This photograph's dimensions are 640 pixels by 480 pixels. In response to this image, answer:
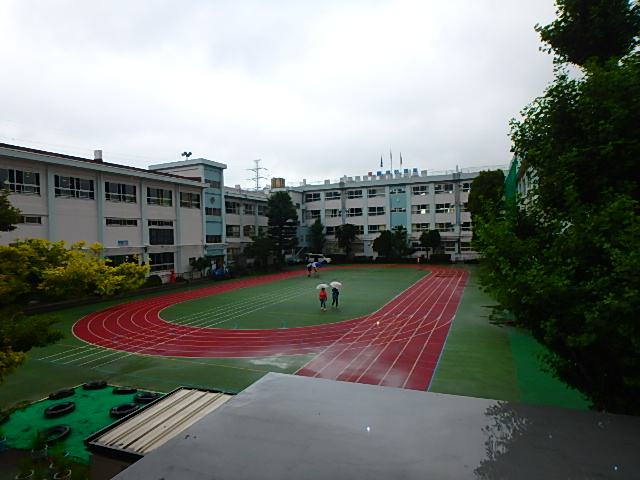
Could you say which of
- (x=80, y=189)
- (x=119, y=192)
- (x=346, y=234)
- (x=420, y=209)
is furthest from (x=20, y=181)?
(x=420, y=209)

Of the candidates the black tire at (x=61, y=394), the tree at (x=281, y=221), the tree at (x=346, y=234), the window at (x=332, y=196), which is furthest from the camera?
the window at (x=332, y=196)

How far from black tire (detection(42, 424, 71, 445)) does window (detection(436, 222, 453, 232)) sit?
48.2m

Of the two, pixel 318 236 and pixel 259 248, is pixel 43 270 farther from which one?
pixel 318 236

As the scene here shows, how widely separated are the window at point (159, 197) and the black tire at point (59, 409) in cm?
2464

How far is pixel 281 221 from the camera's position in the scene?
1807 inches

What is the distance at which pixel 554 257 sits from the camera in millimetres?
5418

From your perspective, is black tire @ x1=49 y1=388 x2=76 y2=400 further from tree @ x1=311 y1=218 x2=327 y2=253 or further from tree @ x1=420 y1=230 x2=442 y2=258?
tree @ x1=311 y1=218 x2=327 y2=253

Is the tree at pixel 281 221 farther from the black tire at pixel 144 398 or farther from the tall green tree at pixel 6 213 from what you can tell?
the black tire at pixel 144 398

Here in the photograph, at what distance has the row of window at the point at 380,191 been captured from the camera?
1994 inches

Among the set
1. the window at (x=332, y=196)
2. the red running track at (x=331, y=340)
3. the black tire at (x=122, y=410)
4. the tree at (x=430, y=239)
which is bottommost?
the red running track at (x=331, y=340)

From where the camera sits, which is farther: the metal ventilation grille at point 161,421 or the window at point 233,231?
the window at point 233,231

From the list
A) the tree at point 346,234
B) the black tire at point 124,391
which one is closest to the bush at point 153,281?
the black tire at point 124,391

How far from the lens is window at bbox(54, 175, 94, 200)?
25281mm

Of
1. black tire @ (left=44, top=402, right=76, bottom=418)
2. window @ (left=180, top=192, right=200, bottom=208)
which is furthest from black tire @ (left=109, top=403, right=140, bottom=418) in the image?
window @ (left=180, top=192, right=200, bottom=208)
